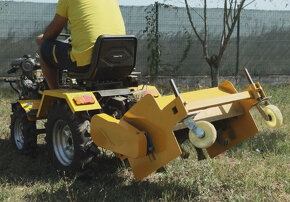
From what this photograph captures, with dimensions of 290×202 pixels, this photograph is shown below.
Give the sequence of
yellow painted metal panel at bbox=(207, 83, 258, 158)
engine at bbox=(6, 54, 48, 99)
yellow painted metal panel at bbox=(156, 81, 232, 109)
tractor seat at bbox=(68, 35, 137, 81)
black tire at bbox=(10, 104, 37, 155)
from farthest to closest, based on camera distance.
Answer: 1. engine at bbox=(6, 54, 48, 99)
2. black tire at bbox=(10, 104, 37, 155)
3. tractor seat at bbox=(68, 35, 137, 81)
4. yellow painted metal panel at bbox=(207, 83, 258, 158)
5. yellow painted metal panel at bbox=(156, 81, 232, 109)

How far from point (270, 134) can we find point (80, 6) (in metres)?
3.26

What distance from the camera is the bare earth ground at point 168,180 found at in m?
3.71

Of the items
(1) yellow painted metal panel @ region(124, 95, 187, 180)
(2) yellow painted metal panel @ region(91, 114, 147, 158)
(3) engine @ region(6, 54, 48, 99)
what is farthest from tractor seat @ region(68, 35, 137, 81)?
(3) engine @ region(6, 54, 48, 99)

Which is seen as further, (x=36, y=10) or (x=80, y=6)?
(x=36, y=10)

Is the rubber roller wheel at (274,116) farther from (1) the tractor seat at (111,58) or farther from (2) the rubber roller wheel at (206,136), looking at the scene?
(1) the tractor seat at (111,58)

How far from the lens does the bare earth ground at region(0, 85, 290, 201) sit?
146 inches

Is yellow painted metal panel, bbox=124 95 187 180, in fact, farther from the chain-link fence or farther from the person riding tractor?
the chain-link fence

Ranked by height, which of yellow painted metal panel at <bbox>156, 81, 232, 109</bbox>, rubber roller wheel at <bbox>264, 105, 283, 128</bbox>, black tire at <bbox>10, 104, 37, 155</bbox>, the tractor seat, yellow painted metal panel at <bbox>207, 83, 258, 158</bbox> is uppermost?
the tractor seat

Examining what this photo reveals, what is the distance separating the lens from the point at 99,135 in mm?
3703

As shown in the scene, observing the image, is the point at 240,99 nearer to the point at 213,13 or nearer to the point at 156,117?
the point at 156,117

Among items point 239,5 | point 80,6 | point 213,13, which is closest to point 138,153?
point 80,6

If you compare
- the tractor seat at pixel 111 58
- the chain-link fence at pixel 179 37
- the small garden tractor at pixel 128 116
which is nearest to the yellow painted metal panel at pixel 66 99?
the small garden tractor at pixel 128 116

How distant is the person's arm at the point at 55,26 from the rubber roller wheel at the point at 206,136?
205cm

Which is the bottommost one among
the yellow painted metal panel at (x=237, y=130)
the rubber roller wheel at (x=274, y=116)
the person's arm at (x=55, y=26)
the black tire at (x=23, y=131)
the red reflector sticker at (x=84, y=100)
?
the black tire at (x=23, y=131)
